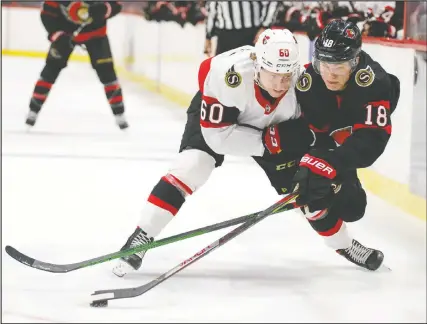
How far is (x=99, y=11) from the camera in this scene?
1.21 meters

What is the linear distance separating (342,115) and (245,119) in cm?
35

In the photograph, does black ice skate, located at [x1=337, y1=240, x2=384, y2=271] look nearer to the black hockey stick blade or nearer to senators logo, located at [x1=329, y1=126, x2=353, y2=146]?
the black hockey stick blade

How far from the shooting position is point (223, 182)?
2.76 metres

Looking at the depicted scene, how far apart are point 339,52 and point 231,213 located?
1454mm

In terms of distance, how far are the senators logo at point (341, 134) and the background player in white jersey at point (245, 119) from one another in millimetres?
26

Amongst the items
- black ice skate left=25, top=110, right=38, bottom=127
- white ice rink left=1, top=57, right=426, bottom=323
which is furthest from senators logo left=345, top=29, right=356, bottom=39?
black ice skate left=25, top=110, right=38, bottom=127

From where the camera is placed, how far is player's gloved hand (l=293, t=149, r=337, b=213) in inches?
39.8

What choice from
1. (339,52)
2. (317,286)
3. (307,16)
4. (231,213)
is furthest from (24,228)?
(339,52)

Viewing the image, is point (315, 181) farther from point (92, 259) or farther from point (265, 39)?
point (92, 259)

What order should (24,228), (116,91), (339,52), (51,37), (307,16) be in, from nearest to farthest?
(339,52) < (307,16) < (116,91) < (51,37) < (24,228)

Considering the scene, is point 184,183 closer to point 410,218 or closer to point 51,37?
point 51,37

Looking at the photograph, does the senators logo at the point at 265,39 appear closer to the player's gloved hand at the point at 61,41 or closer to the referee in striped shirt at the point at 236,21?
the referee in striped shirt at the point at 236,21

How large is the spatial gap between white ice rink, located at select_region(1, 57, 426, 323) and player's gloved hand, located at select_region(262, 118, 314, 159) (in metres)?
0.66

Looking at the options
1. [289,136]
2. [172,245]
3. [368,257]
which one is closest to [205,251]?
[368,257]
